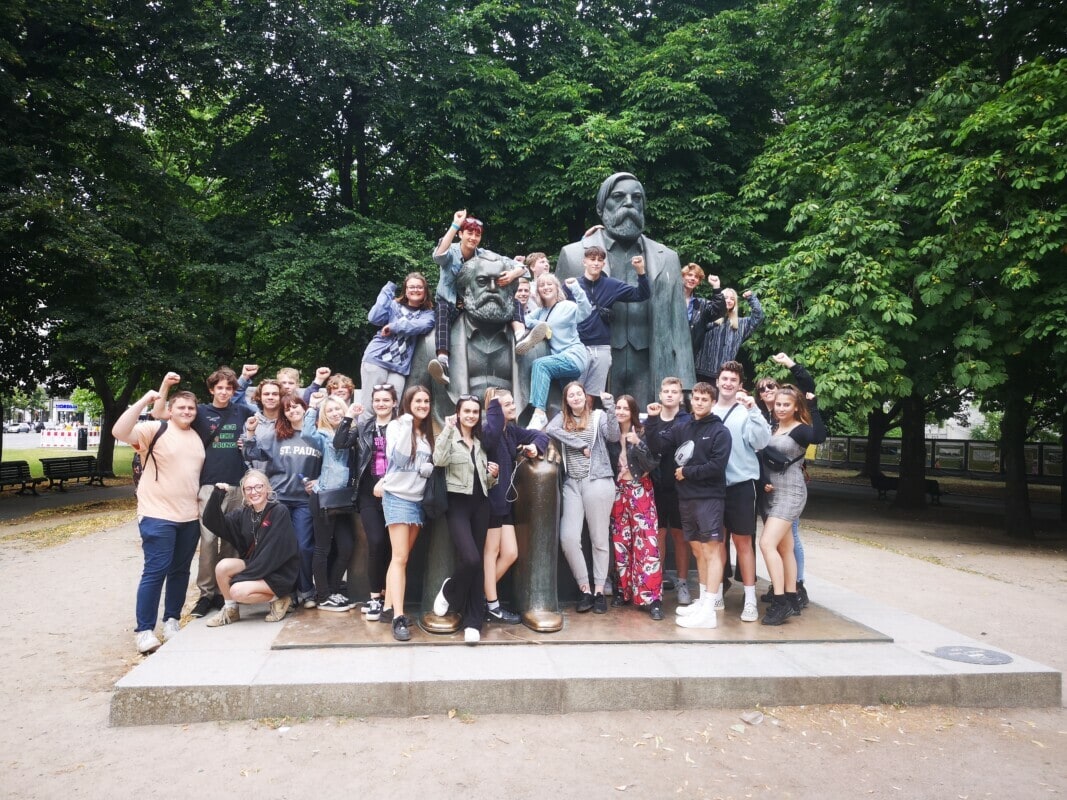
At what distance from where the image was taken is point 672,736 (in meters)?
4.66

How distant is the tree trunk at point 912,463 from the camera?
20.6 metres

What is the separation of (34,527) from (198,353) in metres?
4.72

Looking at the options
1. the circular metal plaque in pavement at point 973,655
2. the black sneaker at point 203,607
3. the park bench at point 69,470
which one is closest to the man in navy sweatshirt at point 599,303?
the circular metal plaque in pavement at point 973,655

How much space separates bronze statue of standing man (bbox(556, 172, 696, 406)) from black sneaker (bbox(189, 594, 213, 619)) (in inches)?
169

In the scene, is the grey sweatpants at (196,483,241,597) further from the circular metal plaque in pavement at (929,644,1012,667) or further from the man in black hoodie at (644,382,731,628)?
the circular metal plaque in pavement at (929,644,1012,667)

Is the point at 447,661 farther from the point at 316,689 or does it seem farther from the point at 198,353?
the point at 198,353

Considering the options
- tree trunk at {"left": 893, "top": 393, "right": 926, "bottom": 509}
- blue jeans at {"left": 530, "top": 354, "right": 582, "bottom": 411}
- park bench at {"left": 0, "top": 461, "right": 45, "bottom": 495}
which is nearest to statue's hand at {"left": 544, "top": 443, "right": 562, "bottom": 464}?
blue jeans at {"left": 530, "top": 354, "right": 582, "bottom": 411}

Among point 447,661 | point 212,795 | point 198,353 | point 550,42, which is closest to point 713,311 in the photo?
point 447,661

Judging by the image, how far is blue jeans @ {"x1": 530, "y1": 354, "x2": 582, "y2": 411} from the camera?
670cm

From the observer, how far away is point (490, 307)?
267 inches

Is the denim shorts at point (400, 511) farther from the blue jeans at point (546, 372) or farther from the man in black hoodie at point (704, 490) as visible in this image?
the man in black hoodie at point (704, 490)

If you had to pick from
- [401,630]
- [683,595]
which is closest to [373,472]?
[401,630]

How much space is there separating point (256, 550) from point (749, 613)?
4.10m

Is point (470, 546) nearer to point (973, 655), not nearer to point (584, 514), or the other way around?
point (584, 514)
